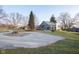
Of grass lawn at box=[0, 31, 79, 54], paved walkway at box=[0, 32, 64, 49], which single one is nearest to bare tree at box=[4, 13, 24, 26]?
paved walkway at box=[0, 32, 64, 49]

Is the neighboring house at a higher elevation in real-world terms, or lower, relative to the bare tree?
lower

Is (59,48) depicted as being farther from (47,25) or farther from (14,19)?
(14,19)

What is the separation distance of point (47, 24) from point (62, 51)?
0.32 meters

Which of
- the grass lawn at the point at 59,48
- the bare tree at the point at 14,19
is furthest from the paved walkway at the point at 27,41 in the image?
the bare tree at the point at 14,19

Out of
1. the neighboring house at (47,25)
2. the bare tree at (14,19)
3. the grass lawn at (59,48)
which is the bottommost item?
the grass lawn at (59,48)

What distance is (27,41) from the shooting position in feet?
15.1

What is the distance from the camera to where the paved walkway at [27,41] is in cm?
459

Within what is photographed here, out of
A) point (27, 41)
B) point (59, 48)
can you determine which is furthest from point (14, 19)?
point (59, 48)

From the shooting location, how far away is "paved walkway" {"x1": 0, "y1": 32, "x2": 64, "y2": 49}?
4.59m

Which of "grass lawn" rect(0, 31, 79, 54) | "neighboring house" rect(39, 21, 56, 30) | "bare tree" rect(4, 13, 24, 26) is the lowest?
"grass lawn" rect(0, 31, 79, 54)

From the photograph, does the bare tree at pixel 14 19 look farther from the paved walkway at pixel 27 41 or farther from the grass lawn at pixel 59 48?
the grass lawn at pixel 59 48

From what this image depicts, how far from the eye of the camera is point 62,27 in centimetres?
462

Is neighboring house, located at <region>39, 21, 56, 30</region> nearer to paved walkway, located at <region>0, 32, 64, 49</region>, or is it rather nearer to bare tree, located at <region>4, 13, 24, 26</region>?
paved walkway, located at <region>0, 32, 64, 49</region>
